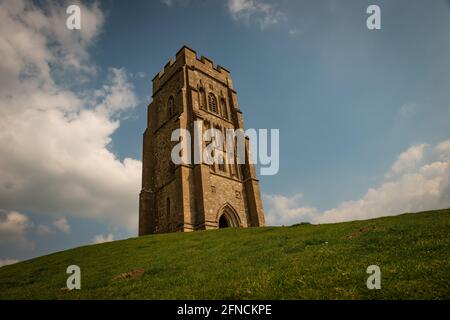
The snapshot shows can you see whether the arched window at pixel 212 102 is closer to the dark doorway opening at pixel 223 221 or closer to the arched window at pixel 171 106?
the arched window at pixel 171 106

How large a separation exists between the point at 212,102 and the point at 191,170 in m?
11.9

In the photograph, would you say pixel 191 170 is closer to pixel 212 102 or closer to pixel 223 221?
pixel 223 221

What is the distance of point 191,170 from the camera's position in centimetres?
3028

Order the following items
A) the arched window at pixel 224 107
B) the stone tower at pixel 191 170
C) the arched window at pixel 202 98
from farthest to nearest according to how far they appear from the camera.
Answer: the arched window at pixel 224 107 → the arched window at pixel 202 98 → the stone tower at pixel 191 170

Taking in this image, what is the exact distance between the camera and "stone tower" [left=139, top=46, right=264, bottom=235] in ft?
94.9

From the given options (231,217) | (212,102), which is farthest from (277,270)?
(212,102)

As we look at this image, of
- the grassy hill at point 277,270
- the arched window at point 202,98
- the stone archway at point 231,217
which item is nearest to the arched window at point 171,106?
the arched window at point 202,98

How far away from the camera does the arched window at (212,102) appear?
124 feet

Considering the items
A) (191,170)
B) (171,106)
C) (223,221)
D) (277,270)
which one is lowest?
(277,270)

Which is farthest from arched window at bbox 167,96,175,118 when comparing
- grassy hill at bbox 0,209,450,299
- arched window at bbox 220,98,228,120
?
grassy hill at bbox 0,209,450,299

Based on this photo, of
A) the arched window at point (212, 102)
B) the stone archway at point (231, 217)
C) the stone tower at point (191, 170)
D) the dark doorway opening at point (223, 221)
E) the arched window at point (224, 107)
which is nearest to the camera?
the stone tower at point (191, 170)
